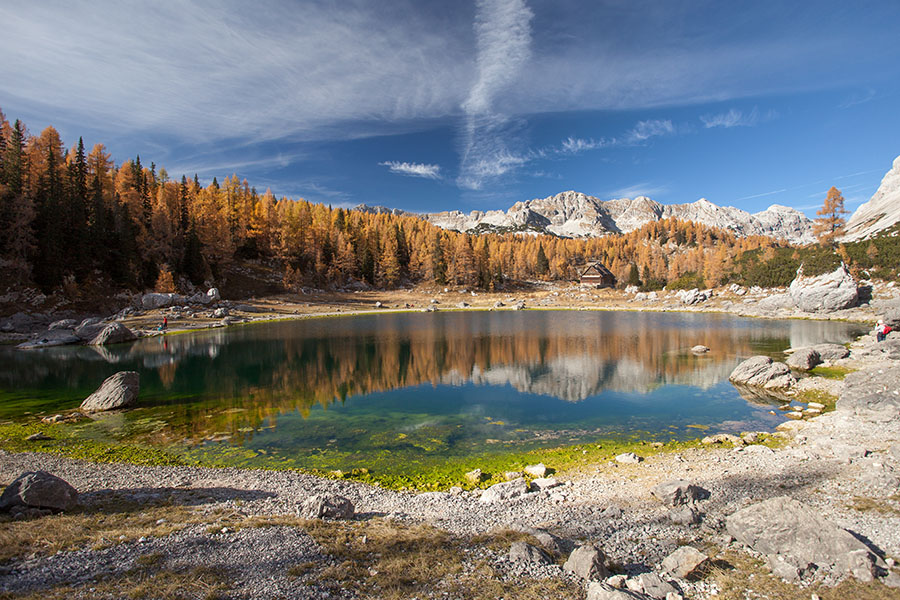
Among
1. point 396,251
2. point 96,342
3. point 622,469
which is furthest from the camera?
point 396,251

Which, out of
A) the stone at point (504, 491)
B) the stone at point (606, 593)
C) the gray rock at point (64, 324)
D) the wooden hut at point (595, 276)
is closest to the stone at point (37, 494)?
the stone at point (504, 491)

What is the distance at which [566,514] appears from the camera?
35.0 ft

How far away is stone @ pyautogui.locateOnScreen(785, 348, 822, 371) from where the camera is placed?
27.1m

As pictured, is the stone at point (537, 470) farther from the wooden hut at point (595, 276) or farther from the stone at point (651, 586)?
the wooden hut at point (595, 276)

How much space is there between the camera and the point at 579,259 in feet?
620

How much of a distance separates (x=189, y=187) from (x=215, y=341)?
65.4m

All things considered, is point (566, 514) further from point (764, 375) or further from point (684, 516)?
point (764, 375)

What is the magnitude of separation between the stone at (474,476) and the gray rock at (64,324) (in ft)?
199

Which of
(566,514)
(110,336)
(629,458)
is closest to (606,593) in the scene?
(566,514)

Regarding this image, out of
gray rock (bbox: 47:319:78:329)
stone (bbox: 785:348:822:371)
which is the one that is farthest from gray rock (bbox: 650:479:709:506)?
gray rock (bbox: 47:319:78:329)

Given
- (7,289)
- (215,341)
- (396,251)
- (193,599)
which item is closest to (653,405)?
(193,599)

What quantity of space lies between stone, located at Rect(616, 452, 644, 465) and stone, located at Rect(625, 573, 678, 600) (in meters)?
7.73

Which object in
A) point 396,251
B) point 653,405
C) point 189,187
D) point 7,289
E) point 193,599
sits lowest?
point 653,405

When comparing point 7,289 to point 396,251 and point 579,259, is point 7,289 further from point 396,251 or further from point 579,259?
point 579,259
